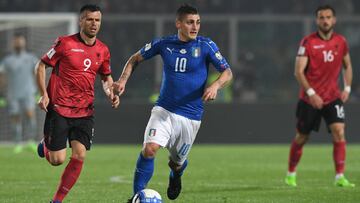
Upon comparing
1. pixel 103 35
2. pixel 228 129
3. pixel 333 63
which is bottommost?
pixel 228 129

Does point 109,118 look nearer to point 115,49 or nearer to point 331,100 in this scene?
point 115,49

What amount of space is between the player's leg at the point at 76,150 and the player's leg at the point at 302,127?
381 centimetres

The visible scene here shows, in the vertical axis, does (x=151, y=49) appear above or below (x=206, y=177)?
above

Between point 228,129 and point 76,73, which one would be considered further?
point 228,129

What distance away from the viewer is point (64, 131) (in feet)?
33.7

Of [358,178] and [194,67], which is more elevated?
[194,67]

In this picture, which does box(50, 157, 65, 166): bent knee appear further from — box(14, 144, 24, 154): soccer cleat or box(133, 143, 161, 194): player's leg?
box(14, 144, 24, 154): soccer cleat

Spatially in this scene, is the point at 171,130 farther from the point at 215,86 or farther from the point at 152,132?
the point at 215,86

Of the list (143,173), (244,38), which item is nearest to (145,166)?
(143,173)

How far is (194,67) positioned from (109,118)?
531 inches

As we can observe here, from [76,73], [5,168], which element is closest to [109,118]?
[5,168]

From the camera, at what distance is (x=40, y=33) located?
925 inches

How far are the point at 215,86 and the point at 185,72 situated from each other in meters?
0.56

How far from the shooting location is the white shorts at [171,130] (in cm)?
1023
